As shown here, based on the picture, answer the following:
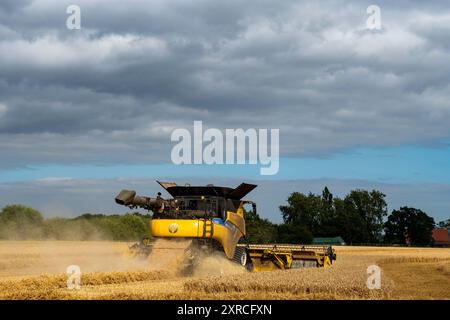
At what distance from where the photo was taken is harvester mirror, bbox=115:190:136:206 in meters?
19.6

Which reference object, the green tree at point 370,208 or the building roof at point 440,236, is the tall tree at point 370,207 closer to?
the green tree at point 370,208

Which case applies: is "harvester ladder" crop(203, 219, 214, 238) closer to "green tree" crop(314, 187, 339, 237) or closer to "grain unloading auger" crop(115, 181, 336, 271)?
"grain unloading auger" crop(115, 181, 336, 271)

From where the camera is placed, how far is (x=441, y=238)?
492ft

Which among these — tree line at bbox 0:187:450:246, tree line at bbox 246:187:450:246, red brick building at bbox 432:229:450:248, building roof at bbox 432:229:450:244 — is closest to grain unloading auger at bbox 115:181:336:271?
tree line at bbox 0:187:450:246

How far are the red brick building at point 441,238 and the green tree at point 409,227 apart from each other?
16.5 m

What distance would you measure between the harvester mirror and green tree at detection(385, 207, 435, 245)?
4630 inches

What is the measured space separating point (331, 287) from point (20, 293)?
761 centimetres

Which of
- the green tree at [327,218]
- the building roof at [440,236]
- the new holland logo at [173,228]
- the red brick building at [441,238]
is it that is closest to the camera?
the new holland logo at [173,228]

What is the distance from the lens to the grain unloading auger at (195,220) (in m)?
20.9

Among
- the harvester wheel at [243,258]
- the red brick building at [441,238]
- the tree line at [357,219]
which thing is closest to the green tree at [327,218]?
the tree line at [357,219]

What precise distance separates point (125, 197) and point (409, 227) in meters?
120

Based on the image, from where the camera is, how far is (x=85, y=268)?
2217 cm

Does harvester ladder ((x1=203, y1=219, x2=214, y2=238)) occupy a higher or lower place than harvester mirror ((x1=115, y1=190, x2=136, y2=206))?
lower
